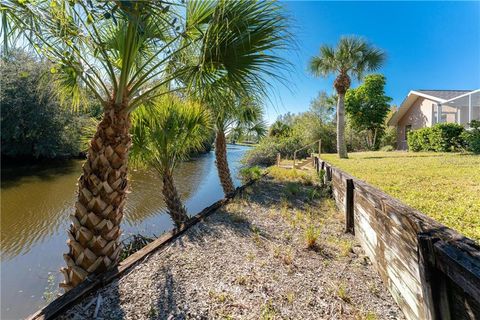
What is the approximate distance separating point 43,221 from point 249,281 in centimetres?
791

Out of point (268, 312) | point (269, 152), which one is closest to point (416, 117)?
point (269, 152)

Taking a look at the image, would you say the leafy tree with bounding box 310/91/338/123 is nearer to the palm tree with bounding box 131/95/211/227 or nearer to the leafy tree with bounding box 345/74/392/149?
the leafy tree with bounding box 345/74/392/149

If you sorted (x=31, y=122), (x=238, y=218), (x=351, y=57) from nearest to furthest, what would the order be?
(x=238, y=218) < (x=351, y=57) < (x=31, y=122)

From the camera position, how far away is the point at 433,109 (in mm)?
18078

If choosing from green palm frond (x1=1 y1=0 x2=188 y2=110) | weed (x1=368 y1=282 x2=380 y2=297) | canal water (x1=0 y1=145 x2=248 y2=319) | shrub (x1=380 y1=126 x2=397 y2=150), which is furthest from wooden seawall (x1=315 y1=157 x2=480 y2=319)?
shrub (x1=380 y1=126 x2=397 y2=150)

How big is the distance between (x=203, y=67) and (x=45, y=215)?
8581mm

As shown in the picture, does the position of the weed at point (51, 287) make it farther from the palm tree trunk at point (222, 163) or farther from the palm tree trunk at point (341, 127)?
the palm tree trunk at point (341, 127)

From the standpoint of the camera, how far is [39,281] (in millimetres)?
4707

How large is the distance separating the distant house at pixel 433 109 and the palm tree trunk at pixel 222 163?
13.6m

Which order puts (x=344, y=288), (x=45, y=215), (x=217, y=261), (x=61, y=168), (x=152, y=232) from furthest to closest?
(x=61, y=168)
(x=45, y=215)
(x=152, y=232)
(x=217, y=261)
(x=344, y=288)

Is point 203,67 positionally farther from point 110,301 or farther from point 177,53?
→ point 110,301

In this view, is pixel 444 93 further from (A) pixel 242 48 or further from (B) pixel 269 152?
(A) pixel 242 48

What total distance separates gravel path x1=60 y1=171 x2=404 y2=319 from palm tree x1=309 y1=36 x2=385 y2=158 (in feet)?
43.5

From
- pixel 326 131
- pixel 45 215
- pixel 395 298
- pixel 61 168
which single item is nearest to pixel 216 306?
pixel 395 298
